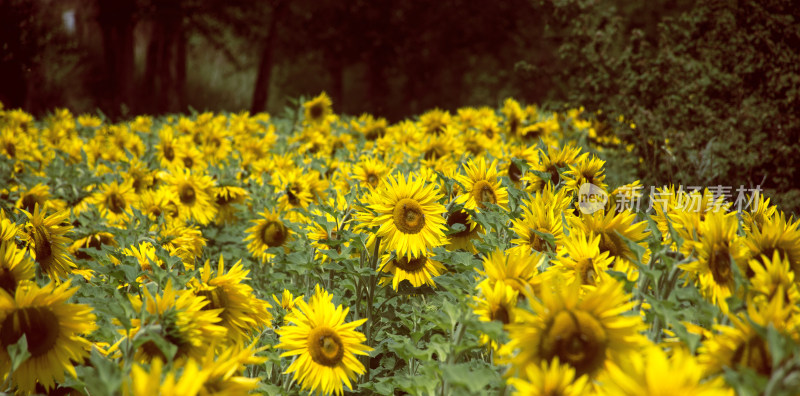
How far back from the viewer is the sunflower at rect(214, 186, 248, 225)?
4742 millimetres

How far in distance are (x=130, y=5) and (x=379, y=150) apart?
11820 mm

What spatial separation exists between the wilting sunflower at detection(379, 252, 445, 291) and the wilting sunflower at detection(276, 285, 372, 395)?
1.96 ft

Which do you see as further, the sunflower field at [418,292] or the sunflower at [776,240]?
the sunflower at [776,240]

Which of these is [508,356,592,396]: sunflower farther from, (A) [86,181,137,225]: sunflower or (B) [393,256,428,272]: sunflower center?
(A) [86,181,137,225]: sunflower

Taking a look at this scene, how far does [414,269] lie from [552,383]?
5.15 feet

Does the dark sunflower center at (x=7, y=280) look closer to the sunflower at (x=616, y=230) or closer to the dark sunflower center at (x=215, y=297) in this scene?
the dark sunflower center at (x=215, y=297)

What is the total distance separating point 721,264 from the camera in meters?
1.99

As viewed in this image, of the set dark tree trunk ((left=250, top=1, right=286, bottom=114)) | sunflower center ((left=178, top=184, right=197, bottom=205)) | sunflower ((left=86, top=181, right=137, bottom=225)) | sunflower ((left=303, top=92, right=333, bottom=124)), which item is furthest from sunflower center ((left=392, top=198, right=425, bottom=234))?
dark tree trunk ((left=250, top=1, right=286, bottom=114))

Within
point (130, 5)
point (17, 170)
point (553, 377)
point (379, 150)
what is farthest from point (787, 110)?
point (130, 5)

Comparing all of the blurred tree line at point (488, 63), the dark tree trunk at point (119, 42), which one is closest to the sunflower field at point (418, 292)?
the blurred tree line at point (488, 63)

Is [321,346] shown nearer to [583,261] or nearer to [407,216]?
[407,216]

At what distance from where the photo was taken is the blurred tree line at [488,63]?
5.95m

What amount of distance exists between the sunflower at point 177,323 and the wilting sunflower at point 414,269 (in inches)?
47.0

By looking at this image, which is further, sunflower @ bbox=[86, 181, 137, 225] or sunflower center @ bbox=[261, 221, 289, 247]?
sunflower @ bbox=[86, 181, 137, 225]
